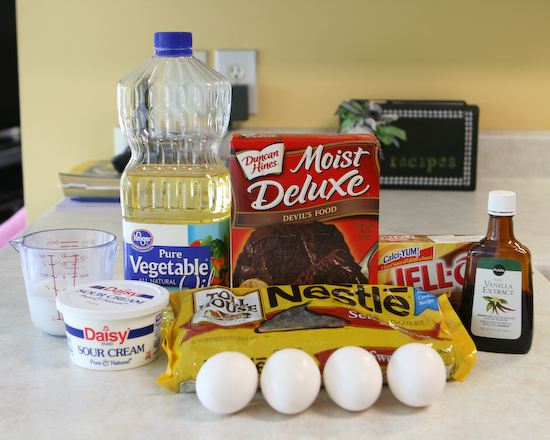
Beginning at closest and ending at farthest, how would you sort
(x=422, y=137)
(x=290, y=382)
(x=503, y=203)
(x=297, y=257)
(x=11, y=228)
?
(x=290, y=382) < (x=503, y=203) < (x=297, y=257) < (x=422, y=137) < (x=11, y=228)

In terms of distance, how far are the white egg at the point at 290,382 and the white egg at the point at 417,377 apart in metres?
0.08

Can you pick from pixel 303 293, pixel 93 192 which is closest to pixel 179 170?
pixel 303 293

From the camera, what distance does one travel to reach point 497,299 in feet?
2.25

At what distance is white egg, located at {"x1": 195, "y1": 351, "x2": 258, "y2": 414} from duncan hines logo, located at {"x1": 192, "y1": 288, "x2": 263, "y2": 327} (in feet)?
0.34

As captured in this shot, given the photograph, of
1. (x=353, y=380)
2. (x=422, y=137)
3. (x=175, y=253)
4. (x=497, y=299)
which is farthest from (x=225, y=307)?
(x=422, y=137)

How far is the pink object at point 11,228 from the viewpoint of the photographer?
1.67 metres

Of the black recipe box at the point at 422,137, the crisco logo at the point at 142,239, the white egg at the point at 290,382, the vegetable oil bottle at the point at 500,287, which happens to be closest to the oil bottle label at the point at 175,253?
the crisco logo at the point at 142,239

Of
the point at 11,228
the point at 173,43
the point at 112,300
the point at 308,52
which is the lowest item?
the point at 11,228

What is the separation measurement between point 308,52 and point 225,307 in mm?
1149

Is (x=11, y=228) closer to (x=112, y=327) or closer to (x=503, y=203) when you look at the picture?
(x=112, y=327)

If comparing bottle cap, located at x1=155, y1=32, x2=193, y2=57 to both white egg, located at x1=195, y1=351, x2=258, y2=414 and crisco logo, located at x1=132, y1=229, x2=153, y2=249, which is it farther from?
white egg, located at x1=195, y1=351, x2=258, y2=414

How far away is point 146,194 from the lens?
85 centimetres

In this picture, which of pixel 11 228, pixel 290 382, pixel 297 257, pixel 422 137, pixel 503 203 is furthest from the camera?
pixel 11 228

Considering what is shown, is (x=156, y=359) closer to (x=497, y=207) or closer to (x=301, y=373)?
(x=301, y=373)
